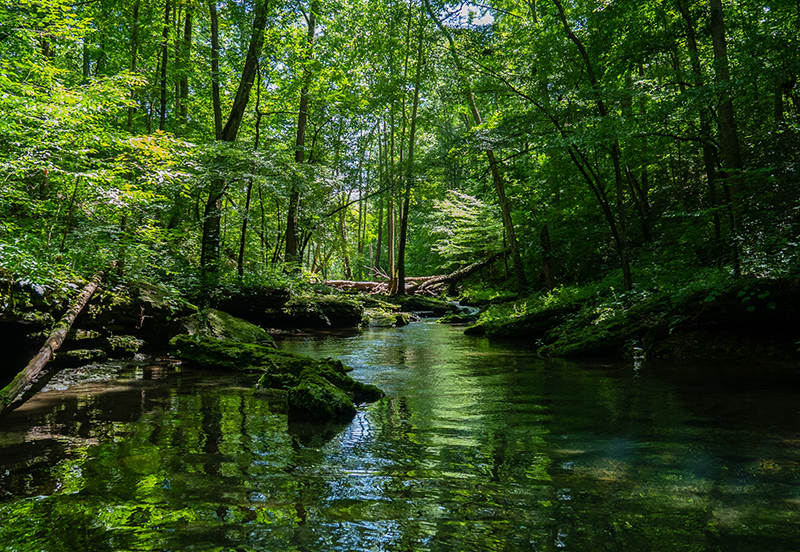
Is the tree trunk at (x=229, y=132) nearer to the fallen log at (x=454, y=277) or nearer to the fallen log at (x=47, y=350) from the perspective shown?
the fallen log at (x=47, y=350)

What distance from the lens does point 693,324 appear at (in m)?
7.33

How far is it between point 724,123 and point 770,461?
6.83m

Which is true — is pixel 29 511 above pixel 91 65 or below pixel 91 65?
below

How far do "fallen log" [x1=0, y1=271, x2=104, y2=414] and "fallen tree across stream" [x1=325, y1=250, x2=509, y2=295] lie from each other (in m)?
17.4

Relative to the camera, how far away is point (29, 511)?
2301 mm

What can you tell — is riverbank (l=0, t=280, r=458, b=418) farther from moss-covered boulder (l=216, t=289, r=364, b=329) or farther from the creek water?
the creek water

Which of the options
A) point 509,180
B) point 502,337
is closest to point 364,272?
point 509,180

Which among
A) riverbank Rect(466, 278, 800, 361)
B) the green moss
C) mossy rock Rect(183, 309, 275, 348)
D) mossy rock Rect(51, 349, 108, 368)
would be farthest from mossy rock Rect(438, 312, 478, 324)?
the green moss

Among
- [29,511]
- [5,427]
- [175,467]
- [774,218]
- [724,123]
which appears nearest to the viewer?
[29,511]

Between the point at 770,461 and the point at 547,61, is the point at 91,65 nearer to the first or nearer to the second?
the point at 547,61

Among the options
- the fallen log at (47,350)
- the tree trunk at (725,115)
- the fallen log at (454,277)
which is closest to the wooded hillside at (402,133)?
the tree trunk at (725,115)

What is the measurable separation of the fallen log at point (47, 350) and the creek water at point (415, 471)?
0.92ft

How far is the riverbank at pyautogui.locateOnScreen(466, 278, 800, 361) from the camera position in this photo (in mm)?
6348

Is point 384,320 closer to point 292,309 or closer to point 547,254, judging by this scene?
point 292,309
